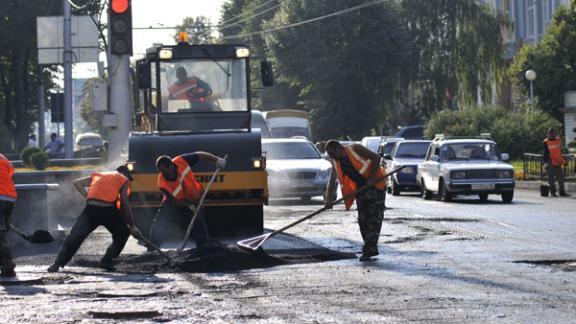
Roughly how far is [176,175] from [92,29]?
17.1 m

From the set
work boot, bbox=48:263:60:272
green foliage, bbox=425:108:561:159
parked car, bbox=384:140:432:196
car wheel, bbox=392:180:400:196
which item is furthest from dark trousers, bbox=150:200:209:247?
green foliage, bbox=425:108:561:159

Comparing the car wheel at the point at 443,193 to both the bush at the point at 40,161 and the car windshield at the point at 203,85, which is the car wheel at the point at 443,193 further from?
the bush at the point at 40,161

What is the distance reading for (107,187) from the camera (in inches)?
608

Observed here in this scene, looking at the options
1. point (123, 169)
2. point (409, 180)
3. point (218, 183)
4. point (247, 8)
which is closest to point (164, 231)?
point (218, 183)

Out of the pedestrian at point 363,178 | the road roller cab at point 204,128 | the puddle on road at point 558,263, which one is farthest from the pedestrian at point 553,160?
the puddle on road at point 558,263

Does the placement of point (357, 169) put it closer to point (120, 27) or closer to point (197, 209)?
point (197, 209)

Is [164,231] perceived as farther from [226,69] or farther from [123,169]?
[226,69]

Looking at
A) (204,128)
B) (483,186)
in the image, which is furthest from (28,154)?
(204,128)

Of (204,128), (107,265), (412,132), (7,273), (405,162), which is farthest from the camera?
(412,132)

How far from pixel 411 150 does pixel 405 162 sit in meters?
1.26

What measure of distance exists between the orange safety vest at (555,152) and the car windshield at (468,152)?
1.45 meters

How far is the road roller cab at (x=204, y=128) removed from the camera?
59.3 ft

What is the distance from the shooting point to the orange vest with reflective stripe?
15438 mm

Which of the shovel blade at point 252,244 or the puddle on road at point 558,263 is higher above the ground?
the shovel blade at point 252,244
